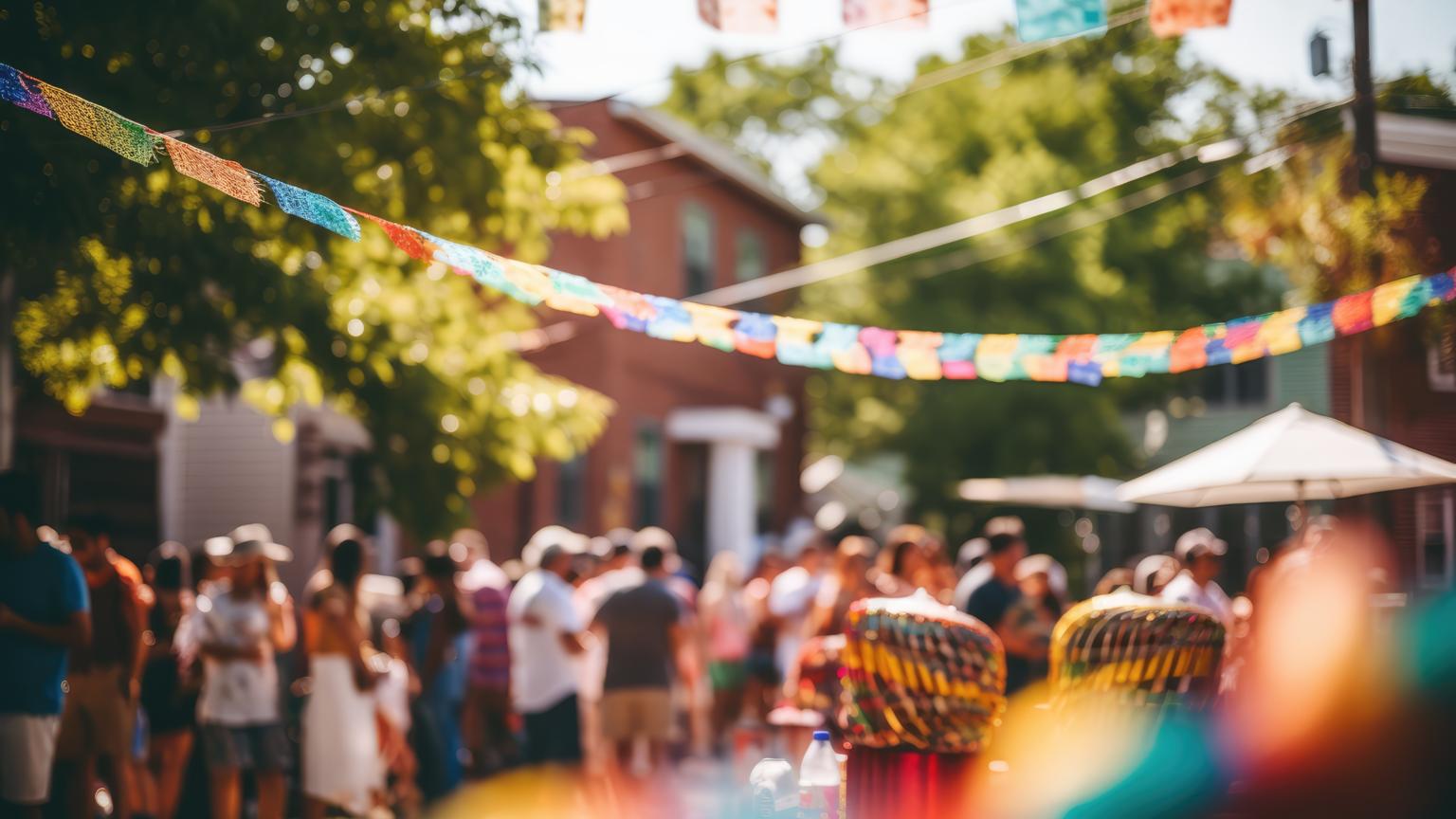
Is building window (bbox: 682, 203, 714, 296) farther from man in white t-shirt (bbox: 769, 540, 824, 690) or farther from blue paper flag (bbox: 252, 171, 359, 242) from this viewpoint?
blue paper flag (bbox: 252, 171, 359, 242)

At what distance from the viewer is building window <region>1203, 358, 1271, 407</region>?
31.8m

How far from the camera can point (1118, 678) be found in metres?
5.44

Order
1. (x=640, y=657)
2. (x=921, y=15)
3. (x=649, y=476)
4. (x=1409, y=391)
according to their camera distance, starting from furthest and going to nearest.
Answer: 1. (x=649, y=476)
2. (x=640, y=657)
3. (x=1409, y=391)
4. (x=921, y=15)

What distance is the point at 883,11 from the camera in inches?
347

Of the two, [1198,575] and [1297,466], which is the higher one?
[1297,466]

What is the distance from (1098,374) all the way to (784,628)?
285 inches

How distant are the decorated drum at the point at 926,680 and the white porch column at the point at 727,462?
772 inches

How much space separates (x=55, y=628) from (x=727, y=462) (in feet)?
61.6

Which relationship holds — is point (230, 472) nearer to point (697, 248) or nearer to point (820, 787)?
point (697, 248)

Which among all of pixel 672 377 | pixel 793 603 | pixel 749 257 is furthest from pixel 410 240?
pixel 749 257

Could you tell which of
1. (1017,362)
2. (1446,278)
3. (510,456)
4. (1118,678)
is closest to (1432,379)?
(1446,278)

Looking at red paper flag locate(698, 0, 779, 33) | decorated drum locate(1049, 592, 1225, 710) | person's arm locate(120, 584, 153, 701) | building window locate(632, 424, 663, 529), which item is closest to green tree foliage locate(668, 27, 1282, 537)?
building window locate(632, 424, 663, 529)

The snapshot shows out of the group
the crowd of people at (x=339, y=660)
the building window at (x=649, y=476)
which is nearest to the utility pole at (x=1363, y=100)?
the crowd of people at (x=339, y=660)

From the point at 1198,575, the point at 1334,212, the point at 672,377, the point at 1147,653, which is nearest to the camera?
the point at 1147,653
